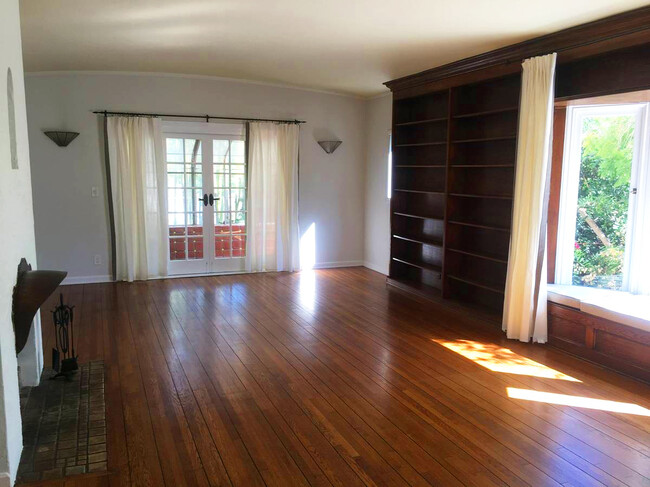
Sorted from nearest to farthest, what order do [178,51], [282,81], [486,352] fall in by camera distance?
[486,352], [178,51], [282,81]

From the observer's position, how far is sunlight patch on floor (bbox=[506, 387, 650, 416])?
326 cm

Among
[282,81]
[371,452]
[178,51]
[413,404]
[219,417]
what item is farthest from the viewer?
[282,81]

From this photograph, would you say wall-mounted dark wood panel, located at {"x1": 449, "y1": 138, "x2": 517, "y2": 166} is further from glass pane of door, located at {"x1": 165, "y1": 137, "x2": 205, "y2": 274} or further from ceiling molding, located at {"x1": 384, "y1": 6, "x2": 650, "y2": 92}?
glass pane of door, located at {"x1": 165, "y1": 137, "x2": 205, "y2": 274}

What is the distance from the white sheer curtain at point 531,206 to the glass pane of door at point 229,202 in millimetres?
3992

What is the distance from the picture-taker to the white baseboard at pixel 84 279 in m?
6.61

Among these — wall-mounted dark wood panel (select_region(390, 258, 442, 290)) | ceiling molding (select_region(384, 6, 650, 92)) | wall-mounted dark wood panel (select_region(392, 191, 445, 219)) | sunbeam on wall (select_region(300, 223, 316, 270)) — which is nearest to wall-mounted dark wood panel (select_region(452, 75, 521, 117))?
ceiling molding (select_region(384, 6, 650, 92))

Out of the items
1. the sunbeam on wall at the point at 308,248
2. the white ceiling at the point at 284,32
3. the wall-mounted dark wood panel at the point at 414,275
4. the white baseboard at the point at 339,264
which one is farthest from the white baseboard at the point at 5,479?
the white baseboard at the point at 339,264

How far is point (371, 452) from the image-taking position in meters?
2.75

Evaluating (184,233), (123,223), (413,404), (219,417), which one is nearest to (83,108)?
(123,223)

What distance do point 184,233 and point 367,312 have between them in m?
3.01

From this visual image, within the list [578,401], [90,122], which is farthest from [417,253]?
[90,122]

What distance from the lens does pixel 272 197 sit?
24.3ft

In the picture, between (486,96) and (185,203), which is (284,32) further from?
(185,203)

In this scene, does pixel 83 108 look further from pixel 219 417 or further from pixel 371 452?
pixel 371 452
